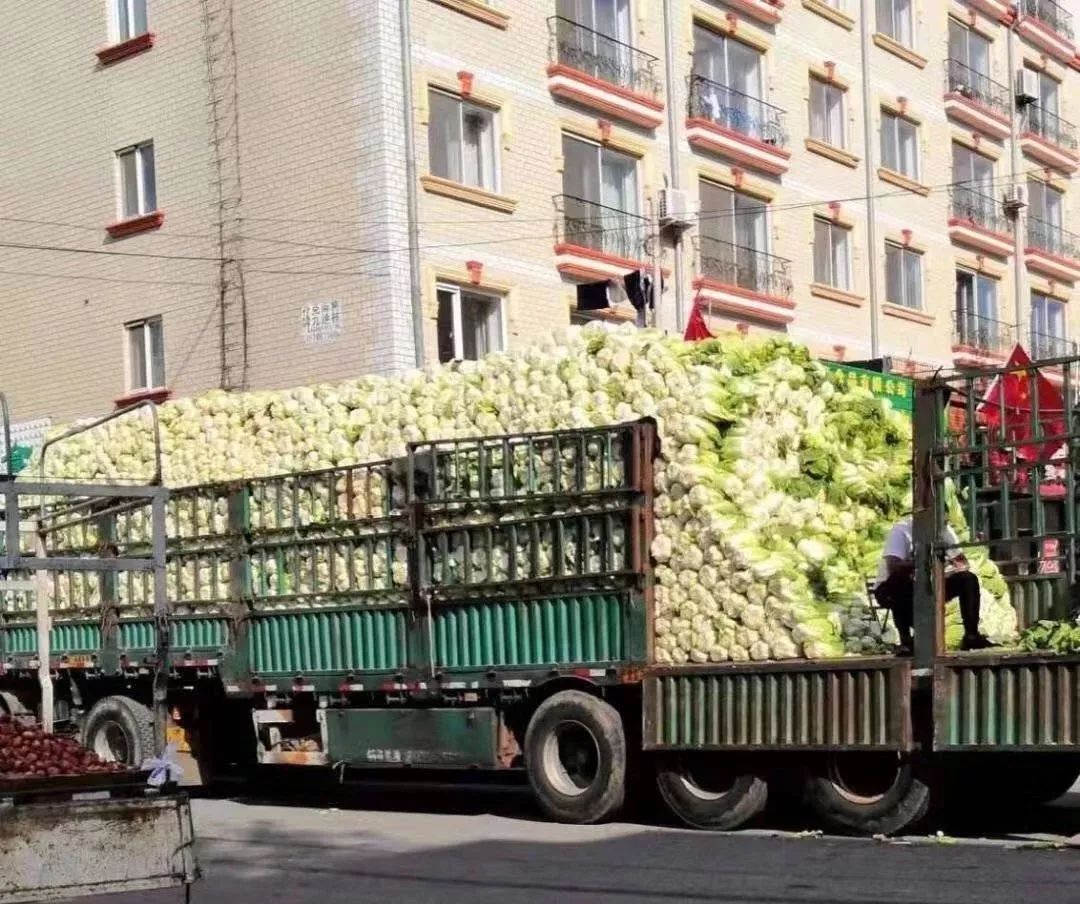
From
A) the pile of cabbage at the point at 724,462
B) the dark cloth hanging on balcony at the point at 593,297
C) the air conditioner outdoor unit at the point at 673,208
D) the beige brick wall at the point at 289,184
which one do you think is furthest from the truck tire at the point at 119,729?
the air conditioner outdoor unit at the point at 673,208

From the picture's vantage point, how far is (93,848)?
8.09 metres

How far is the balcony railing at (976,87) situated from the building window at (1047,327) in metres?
4.43

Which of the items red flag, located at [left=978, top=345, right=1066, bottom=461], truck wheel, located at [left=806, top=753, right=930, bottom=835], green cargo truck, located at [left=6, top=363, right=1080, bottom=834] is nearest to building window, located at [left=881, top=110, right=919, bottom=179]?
red flag, located at [left=978, top=345, right=1066, bottom=461]

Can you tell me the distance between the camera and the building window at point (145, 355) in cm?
2789

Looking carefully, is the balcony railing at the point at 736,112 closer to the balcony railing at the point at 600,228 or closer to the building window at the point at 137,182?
the balcony railing at the point at 600,228

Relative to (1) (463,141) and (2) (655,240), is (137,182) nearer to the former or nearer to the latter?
(1) (463,141)

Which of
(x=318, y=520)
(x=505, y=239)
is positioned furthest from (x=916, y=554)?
(x=505, y=239)

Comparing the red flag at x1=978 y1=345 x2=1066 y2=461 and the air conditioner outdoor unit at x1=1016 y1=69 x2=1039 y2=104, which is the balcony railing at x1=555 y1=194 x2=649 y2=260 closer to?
the red flag at x1=978 y1=345 x2=1066 y2=461

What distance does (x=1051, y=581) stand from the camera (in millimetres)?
13500

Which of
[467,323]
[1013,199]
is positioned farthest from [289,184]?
[1013,199]

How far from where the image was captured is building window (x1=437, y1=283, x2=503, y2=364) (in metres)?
25.6

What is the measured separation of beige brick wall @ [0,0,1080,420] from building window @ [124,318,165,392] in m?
0.19

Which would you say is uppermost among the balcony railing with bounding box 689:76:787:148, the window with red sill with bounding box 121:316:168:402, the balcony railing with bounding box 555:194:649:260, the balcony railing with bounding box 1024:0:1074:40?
the balcony railing with bounding box 1024:0:1074:40

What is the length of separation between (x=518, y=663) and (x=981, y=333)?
27.8m
